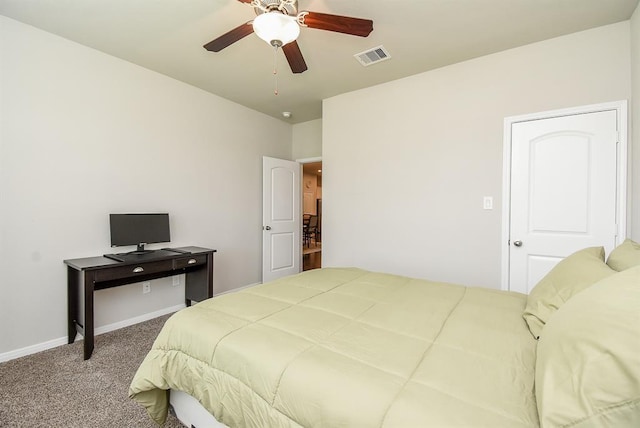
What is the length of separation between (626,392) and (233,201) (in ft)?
12.6

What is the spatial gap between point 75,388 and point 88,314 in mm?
561

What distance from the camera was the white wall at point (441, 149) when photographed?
7.88 feet

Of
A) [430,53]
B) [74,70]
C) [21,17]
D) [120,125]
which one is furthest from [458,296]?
[21,17]

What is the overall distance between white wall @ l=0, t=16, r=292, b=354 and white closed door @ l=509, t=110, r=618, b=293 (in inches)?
131

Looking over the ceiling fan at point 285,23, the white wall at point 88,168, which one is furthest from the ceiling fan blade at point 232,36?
the white wall at point 88,168

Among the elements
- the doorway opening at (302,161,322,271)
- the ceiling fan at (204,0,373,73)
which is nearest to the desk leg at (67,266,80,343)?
the ceiling fan at (204,0,373,73)

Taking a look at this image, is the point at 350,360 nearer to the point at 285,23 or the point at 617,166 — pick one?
the point at 285,23

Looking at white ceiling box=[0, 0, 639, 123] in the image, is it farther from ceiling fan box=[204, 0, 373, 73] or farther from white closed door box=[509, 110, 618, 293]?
white closed door box=[509, 110, 618, 293]

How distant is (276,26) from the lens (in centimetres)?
162

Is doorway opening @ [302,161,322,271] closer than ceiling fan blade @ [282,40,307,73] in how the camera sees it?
No

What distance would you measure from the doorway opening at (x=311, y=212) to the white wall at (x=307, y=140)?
2915mm

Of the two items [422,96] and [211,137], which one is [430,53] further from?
[211,137]

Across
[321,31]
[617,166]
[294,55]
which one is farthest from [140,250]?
[617,166]

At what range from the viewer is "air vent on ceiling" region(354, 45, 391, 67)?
262 cm
